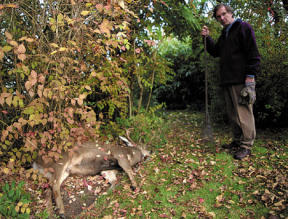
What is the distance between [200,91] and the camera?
27.3ft

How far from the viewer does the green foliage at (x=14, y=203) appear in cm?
239

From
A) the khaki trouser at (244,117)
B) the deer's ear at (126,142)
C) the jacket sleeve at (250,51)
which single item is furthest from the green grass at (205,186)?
the jacket sleeve at (250,51)

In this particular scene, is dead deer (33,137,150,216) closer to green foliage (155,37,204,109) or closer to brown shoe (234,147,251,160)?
brown shoe (234,147,251,160)

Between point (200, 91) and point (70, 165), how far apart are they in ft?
19.9

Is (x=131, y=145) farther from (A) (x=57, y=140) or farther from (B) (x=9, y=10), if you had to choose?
(B) (x=9, y=10)

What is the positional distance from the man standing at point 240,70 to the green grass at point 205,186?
1.58ft

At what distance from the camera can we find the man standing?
146 inches

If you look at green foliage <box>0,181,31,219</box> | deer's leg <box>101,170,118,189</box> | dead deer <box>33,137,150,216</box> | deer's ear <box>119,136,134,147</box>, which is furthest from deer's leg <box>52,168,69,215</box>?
deer's ear <box>119,136,134,147</box>

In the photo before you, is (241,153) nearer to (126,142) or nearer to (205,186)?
(205,186)

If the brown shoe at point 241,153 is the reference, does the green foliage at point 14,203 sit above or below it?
below

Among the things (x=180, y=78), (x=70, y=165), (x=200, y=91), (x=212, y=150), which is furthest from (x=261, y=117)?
(x=70, y=165)

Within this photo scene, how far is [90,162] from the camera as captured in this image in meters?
3.76

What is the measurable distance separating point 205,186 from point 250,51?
2.34 m

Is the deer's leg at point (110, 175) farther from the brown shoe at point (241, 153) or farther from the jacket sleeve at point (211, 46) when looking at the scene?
the jacket sleeve at point (211, 46)
